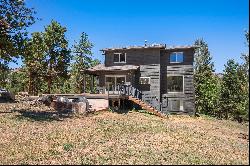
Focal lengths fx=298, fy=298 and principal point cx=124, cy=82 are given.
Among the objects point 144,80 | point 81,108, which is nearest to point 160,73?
point 144,80

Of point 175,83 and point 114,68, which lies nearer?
point 175,83

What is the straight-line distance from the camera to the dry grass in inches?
589

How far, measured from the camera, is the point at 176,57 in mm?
38688

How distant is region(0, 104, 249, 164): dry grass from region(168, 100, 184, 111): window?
11.5 meters

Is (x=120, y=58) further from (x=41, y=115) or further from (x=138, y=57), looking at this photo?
(x=41, y=115)

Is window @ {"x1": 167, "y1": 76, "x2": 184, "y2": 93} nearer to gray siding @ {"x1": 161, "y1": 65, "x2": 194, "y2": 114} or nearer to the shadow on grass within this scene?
gray siding @ {"x1": 161, "y1": 65, "x2": 194, "y2": 114}

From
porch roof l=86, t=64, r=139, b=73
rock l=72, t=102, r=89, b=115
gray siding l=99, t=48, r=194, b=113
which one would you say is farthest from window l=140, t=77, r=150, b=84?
rock l=72, t=102, r=89, b=115

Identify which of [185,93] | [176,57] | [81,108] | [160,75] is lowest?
[81,108]

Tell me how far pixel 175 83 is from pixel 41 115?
18.1 metres

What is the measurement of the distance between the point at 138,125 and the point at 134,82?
44.2 ft

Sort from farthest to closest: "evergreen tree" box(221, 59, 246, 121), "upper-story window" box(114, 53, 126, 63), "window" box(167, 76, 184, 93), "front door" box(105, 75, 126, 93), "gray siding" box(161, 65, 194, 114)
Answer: "evergreen tree" box(221, 59, 246, 121), "upper-story window" box(114, 53, 126, 63), "front door" box(105, 75, 126, 93), "window" box(167, 76, 184, 93), "gray siding" box(161, 65, 194, 114)

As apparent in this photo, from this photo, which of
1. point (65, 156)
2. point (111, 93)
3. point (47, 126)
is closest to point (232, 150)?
point (65, 156)

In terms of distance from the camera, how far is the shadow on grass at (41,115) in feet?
88.4

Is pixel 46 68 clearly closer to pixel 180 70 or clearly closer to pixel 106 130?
pixel 180 70
